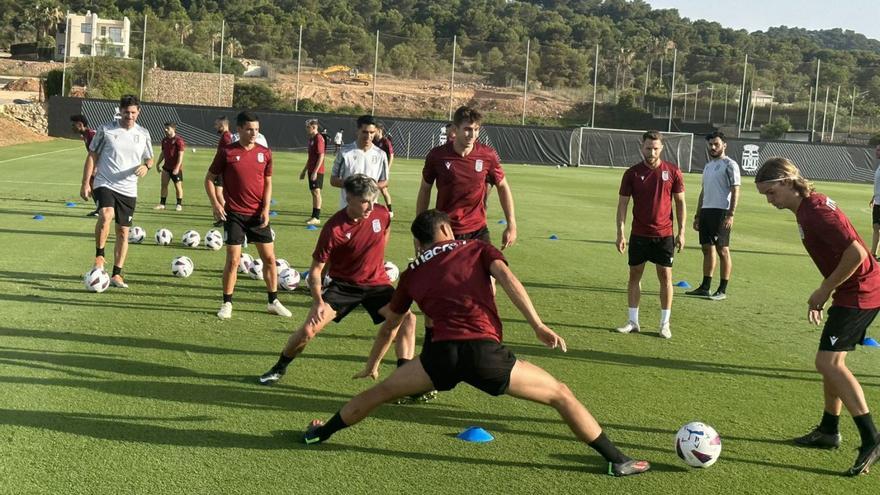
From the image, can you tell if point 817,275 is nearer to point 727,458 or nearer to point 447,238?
point 727,458

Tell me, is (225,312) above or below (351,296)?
below

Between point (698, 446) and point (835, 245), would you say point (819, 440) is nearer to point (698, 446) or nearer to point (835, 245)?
point (698, 446)

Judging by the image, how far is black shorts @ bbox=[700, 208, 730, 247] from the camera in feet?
41.6

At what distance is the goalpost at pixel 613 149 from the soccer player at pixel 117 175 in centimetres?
3979

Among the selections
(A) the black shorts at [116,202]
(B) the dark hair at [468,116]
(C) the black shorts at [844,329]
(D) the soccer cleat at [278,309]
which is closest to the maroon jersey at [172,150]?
(A) the black shorts at [116,202]

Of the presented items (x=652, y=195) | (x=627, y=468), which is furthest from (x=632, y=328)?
(x=627, y=468)

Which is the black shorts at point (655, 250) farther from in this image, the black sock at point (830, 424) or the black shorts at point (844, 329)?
the black shorts at point (844, 329)

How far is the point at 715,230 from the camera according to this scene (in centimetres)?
1270

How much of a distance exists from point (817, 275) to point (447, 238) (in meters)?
11.1

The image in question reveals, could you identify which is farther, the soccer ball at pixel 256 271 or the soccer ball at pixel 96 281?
the soccer ball at pixel 256 271

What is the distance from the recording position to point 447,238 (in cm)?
555

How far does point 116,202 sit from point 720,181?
25.7 ft

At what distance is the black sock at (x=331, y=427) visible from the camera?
229 inches

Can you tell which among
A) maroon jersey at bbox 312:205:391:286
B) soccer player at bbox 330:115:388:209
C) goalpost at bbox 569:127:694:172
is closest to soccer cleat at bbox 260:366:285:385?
maroon jersey at bbox 312:205:391:286
